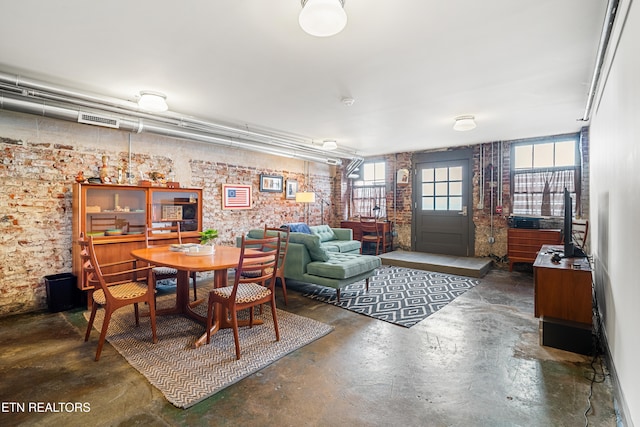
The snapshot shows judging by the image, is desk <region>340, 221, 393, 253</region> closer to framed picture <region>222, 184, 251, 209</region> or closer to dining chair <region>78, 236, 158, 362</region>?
framed picture <region>222, 184, 251, 209</region>

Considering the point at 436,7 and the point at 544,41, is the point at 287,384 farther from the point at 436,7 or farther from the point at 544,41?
the point at 544,41

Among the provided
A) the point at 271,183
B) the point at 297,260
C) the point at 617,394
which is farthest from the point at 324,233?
the point at 617,394

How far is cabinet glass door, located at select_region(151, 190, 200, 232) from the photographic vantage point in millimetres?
4805

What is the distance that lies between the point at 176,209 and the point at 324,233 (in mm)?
3018

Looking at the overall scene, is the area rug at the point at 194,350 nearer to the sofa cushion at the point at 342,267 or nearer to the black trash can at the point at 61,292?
the black trash can at the point at 61,292

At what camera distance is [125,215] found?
4.48 m

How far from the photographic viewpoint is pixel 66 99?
3430mm

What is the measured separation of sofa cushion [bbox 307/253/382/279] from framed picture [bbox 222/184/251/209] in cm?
250

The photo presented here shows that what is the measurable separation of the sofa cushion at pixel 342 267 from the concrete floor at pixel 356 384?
752 millimetres

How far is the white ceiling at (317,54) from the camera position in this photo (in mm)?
2100

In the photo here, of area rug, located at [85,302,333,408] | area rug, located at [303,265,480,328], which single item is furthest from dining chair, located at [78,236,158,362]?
area rug, located at [303,265,480,328]

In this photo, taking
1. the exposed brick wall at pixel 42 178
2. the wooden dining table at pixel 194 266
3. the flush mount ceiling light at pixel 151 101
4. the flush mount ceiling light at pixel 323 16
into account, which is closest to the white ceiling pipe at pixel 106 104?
the flush mount ceiling light at pixel 151 101

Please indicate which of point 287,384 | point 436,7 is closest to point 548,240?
point 436,7

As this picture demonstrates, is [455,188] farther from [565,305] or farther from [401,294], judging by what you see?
[565,305]
